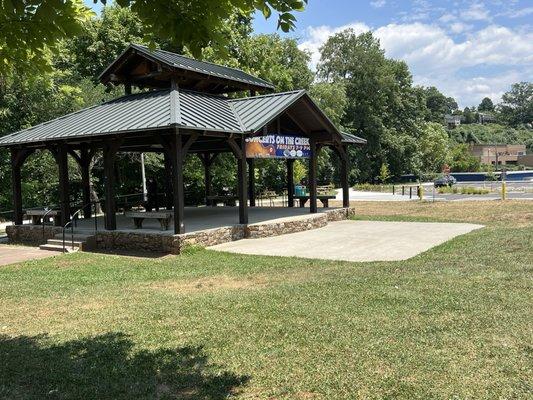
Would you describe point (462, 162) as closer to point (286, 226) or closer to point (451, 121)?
point (286, 226)

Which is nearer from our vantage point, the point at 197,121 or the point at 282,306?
the point at 282,306

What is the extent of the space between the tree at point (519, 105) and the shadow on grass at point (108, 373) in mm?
188114

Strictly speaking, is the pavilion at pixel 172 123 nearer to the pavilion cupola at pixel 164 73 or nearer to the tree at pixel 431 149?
the pavilion cupola at pixel 164 73

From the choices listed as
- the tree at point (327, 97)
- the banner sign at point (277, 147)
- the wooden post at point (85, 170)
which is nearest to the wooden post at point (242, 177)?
the banner sign at point (277, 147)

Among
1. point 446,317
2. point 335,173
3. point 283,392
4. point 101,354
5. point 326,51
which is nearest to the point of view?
point 283,392

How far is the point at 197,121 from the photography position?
13359 mm

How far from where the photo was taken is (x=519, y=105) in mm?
172875

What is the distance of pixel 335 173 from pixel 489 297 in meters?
55.5

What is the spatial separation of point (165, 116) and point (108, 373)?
376 inches

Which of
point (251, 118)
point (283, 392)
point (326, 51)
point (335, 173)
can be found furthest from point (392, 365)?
point (326, 51)

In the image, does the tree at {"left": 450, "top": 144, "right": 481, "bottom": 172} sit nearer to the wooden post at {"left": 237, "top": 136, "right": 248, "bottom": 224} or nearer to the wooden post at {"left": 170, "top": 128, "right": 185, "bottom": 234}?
the wooden post at {"left": 237, "top": 136, "right": 248, "bottom": 224}

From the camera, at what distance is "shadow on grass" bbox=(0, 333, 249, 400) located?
414 cm

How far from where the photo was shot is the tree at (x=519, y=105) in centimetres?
17012

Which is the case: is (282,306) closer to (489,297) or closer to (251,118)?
(489,297)
